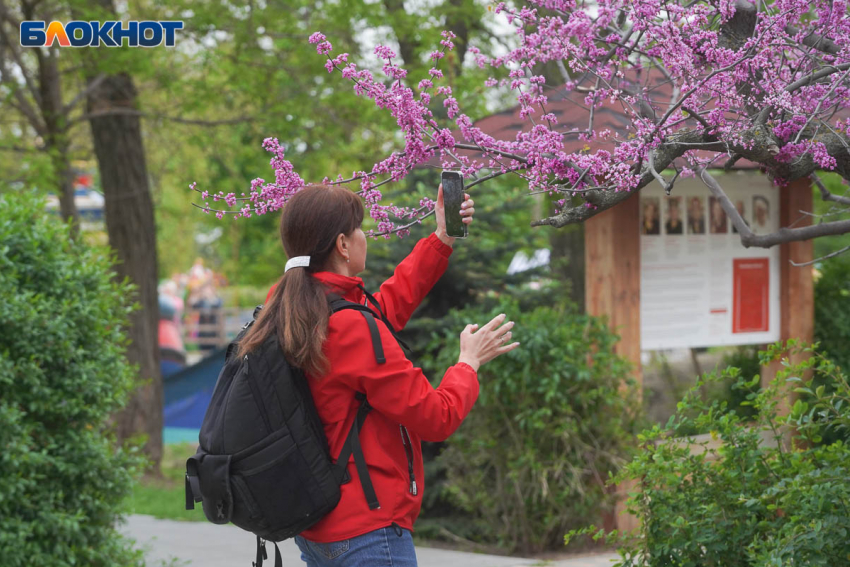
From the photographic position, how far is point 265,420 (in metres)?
2.39

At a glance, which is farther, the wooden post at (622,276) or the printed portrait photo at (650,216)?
the printed portrait photo at (650,216)

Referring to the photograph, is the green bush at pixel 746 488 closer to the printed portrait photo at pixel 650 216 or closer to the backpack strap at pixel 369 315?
the backpack strap at pixel 369 315

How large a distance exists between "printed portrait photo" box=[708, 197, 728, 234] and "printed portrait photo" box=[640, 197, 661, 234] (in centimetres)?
43

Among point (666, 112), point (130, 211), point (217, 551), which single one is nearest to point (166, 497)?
point (217, 551)

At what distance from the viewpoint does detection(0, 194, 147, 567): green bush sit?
4.33 m

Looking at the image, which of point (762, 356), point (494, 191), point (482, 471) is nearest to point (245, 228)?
point (494, 191)

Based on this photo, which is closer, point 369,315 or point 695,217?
point 369,315

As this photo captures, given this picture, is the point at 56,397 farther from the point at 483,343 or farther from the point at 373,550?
the point at 483,343

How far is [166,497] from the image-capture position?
908 centimetres

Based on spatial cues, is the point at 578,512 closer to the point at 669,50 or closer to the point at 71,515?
the point at 71,515

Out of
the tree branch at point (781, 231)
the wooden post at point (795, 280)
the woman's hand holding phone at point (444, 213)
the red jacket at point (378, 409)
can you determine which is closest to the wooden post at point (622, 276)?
the wooden post at point (795, 280)

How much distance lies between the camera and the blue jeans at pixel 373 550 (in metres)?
2.40

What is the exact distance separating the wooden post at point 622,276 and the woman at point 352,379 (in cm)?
363

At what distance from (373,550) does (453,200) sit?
1030 millimetres
